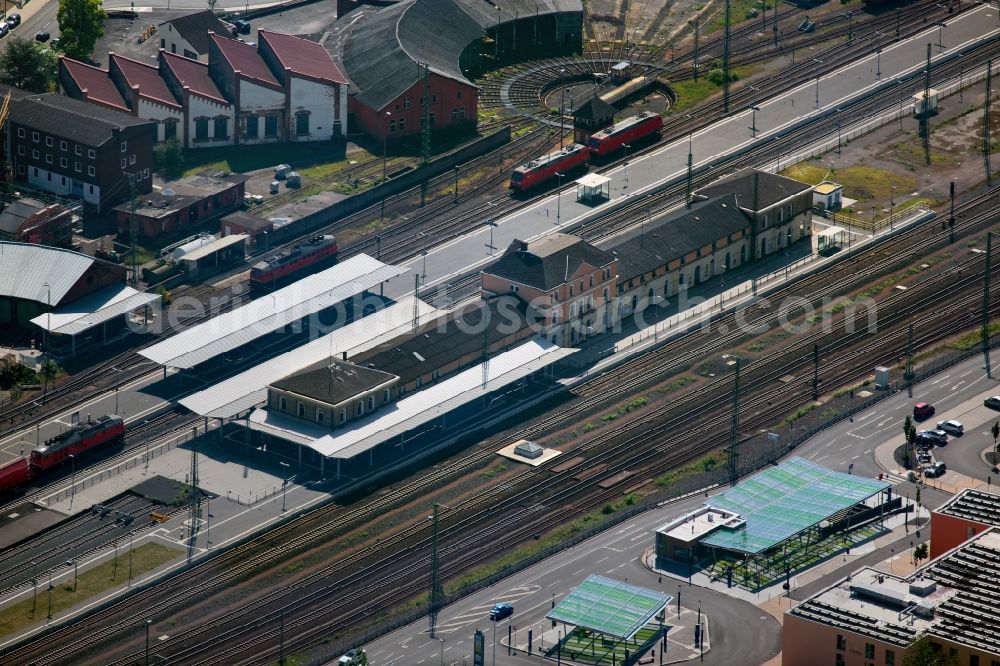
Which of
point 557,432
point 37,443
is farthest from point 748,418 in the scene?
point 37,443

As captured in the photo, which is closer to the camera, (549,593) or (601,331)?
(549,593)

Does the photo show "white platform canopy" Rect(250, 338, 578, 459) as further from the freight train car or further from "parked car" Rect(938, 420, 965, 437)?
"parked car" Rect(938, 420, 965, 437)

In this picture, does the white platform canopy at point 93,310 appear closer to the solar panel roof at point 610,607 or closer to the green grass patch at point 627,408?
the green grass patch at point 627,408

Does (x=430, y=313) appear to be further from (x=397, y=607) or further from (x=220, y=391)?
(x=397, y=607)

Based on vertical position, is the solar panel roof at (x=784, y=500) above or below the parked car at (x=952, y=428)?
above

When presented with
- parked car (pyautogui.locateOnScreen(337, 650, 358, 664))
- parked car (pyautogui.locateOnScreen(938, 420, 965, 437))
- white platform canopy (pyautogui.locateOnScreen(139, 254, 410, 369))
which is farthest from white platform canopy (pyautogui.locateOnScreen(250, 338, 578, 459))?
parked car (pyautogui.locateOnScreen(938, 420, 965, 437))

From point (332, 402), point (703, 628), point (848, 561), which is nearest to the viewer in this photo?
point (703, 628)

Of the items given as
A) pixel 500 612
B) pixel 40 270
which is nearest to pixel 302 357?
pixel 40 270

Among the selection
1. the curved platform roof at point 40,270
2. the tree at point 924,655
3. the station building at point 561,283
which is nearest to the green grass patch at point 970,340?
the station building at point 561,283
